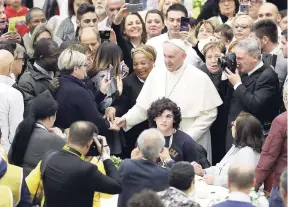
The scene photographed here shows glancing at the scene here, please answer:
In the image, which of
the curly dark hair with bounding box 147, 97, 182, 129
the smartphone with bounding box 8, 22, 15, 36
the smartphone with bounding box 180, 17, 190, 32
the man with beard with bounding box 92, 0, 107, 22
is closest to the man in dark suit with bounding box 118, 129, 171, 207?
the curly dark hair with bounding box 147, 97, 182, 129

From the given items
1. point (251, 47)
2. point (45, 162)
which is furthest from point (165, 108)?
point (45, 162)

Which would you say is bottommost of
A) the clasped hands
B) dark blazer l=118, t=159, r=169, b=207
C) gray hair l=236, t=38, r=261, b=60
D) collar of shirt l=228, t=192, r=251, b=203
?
the clasped hands

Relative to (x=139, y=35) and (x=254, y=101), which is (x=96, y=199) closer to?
(x=254, y=101)

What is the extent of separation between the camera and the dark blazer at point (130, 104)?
11.9 m

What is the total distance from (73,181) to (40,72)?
303cm

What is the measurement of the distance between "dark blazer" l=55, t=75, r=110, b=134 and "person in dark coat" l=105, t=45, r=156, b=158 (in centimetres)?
104

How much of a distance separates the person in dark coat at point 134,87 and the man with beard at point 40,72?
0.94m

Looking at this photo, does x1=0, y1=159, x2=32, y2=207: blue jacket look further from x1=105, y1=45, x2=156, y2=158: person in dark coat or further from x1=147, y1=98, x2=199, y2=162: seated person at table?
x1=105, y1=45, x2=156, y2=158: person in dark coat

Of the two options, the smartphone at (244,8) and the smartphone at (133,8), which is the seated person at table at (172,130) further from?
the smartphone at (244,8)

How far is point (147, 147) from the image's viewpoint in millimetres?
8742

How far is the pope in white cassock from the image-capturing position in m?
11.5

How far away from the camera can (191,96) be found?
1152 cm

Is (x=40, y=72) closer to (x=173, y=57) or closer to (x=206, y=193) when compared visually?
(x=173, y=57)

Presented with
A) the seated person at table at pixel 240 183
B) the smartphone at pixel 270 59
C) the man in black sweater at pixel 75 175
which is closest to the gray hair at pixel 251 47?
the smartphone at pixel 270 59
